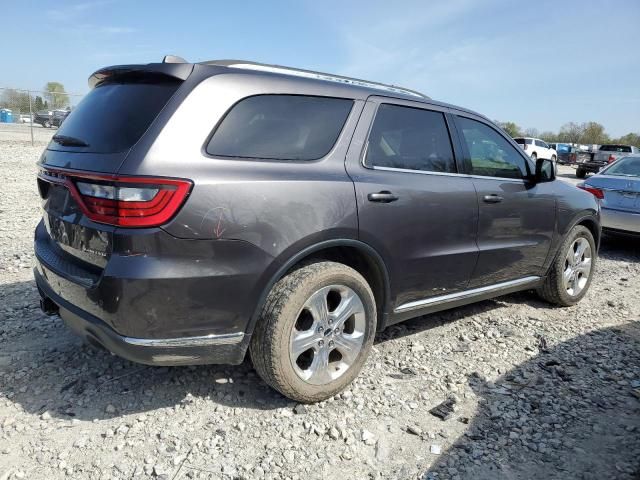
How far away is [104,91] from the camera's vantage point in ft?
9.14

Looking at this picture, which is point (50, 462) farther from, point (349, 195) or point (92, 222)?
point (349, 195)

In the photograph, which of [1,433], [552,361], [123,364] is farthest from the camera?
[552,361]

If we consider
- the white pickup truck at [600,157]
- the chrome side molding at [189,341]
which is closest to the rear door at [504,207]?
the chrome side molding at [189,341]

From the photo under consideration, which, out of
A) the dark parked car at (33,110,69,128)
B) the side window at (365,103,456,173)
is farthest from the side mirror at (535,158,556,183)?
the dark parked car at (33,110,69,128)

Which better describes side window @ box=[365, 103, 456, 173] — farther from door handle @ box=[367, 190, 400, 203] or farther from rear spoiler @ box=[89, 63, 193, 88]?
rear spoiler @ box=[89, 63, 193, 88]

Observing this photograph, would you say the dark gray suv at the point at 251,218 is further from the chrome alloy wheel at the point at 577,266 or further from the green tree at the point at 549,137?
the green tree at the point at 549,137

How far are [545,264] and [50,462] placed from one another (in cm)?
399

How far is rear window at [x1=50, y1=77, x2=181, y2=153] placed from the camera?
7.88ft

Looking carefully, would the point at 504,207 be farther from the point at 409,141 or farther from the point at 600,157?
the point at 600,157

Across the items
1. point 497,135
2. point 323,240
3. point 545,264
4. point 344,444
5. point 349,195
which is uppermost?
point 497,135

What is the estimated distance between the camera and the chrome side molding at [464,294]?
330 centimetres

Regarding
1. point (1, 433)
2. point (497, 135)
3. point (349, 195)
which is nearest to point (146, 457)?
point (1, 433)

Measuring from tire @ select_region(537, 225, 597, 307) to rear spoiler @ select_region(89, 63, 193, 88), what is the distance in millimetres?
3634

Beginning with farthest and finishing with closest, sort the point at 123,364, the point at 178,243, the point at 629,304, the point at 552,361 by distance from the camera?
the point at 629,304, the point at 552,361, the point at 123,364, the point at 178,243
